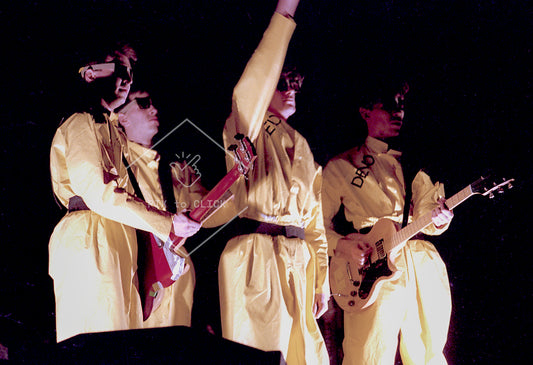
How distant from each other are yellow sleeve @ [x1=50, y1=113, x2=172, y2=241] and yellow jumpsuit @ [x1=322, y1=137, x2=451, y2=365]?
143 cm

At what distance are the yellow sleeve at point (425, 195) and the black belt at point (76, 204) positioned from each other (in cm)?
205

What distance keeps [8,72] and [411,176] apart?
2429 mm

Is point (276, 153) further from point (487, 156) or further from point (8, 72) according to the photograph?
point (487, 156)

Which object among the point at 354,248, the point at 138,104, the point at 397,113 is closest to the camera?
the point at 138,104

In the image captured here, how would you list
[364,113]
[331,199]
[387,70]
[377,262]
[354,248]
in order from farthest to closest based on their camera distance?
[387,70], [364,113], [331,199], [354,248], [377,262]

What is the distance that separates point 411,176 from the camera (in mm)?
3816

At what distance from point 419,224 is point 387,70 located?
134 cm

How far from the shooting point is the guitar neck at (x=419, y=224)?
11.1 feet

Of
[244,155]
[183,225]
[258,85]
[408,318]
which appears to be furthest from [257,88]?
[408,318]

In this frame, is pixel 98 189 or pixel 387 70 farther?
pixel 387 70

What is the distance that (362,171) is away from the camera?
377 centimetres

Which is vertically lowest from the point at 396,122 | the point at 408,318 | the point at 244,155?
the point at 408,318

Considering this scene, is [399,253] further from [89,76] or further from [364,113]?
[89,76]

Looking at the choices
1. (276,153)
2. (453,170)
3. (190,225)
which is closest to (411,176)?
(453,170)
